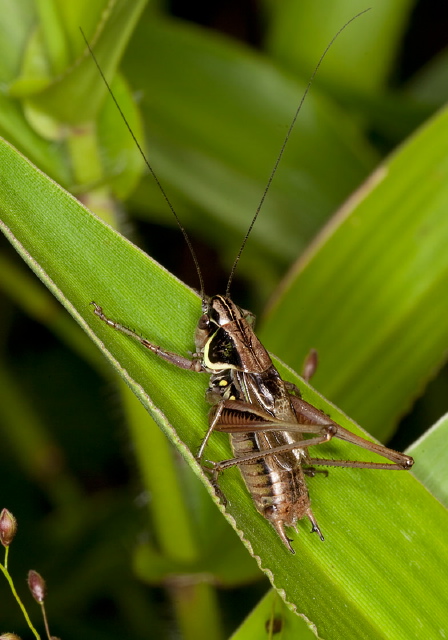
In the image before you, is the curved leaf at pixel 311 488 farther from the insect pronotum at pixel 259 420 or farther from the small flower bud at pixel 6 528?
the small flower bud at pixel 6 528

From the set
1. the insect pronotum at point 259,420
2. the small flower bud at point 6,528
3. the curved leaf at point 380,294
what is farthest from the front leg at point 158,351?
the curved leaf at point 380,294

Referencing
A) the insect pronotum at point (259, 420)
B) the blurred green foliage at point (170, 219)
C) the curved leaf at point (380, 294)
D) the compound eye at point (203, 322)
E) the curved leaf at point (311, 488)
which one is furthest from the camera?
the curved leaf at point (380, 294)

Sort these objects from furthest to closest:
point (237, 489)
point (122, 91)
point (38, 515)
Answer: point (38, 515) → point (122, 91) → point (237, 489)

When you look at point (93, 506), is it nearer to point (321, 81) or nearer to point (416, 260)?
point (416, 260)

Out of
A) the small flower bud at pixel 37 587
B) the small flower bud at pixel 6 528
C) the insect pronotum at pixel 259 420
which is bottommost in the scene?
the small flower bud at pixel 37 587

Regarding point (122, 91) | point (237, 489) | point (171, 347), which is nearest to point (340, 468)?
point (237, 489)

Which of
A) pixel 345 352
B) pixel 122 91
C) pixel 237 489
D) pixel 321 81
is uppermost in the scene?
pixel 321 81

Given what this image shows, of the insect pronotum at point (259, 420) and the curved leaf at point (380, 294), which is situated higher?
the curved leaf at point (380, 294)

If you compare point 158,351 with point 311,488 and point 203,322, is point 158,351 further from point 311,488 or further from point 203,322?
point 311,488

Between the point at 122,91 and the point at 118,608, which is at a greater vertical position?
the point at 122,91
